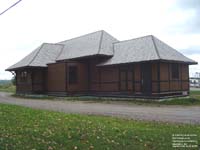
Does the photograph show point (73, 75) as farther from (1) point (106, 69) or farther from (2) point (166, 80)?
(2) point (166, 80)

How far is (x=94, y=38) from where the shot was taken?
34344mm

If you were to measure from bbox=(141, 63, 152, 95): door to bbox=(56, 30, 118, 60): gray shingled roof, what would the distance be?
5.29 metres

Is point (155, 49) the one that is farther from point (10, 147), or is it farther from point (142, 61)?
point (10, 147)

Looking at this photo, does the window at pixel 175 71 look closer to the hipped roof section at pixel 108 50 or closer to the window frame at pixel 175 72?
the window frame at pixel 175 72

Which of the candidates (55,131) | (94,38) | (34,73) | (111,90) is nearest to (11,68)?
(34,73)

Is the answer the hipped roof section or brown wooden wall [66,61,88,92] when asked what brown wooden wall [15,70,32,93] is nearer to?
the hipped roof section

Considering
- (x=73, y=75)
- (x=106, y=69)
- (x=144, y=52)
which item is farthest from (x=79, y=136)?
(x=73, y=75)

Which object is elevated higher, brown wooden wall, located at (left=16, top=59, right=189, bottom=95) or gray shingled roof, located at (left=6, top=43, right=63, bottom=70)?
gray shingled roof, located at (left=6, top=43, right=63, bottom=70)

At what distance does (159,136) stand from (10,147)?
397 centimetres

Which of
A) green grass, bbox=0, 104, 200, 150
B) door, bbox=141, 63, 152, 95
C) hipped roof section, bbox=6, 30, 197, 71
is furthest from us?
hipped roof section, bbox=6, 30, 197, 71

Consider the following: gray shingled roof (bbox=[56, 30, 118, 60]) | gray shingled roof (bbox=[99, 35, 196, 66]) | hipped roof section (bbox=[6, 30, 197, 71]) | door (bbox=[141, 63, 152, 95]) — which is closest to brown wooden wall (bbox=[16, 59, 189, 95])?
door (bbox=[141, 63, 152, 95])

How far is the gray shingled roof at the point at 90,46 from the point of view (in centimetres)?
3052

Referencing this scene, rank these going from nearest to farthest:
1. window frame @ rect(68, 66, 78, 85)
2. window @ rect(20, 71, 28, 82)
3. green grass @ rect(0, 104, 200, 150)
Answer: green grass @ rect(0, 104, 200, 150) → window frame @ rect(68, 66, 78, 85) → window @ rect(20, 71, 28, 82)

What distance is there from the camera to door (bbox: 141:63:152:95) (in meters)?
24.9
